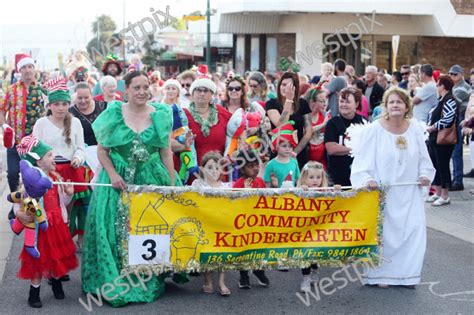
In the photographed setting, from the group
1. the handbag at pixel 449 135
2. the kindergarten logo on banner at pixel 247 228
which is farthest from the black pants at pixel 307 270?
the handbag at pixel 449 135

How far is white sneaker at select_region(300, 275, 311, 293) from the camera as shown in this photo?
686cm

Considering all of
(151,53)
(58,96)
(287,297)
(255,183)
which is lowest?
(287,297)

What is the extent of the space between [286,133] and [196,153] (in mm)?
1230

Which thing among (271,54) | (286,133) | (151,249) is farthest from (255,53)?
(151,249)

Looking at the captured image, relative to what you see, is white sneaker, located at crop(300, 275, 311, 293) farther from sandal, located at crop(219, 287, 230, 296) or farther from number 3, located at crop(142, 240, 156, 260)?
number 3, located at crop(142, 240, 156, 260)

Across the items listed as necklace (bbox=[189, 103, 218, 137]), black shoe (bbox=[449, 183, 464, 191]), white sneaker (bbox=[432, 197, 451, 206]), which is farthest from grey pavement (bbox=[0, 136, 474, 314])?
black shoe (bbox=[449, 183, 464, 191])

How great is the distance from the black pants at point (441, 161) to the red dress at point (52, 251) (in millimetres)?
6510

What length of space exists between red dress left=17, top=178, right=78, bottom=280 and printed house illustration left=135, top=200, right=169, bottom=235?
25.6 inches

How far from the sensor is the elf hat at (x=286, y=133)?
856cm

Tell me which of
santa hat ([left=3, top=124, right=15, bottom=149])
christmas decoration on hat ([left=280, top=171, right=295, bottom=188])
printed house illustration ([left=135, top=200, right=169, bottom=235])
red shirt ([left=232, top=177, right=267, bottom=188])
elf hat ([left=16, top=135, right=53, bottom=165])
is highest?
santa hat ([left=3, top=124, right=15, bottom=149])

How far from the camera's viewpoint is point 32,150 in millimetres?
6496

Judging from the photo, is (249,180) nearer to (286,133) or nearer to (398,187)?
(398,187)

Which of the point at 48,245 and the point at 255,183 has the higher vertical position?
the point at 255,183

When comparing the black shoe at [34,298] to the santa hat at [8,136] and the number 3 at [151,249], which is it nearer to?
the number 3 at [151,249]
